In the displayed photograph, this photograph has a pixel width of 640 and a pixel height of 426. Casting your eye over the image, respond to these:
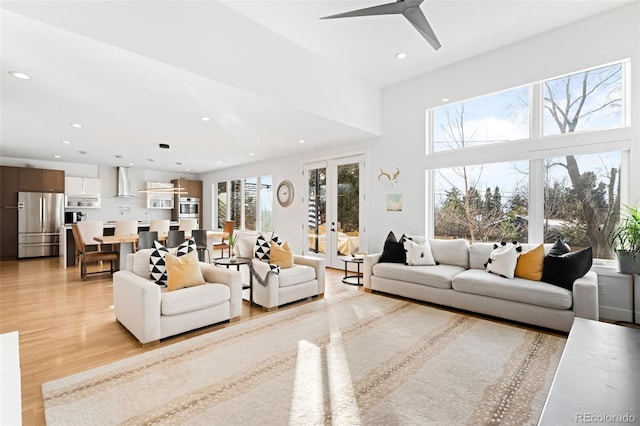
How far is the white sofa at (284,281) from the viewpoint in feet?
12.2

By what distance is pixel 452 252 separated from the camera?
4.35 meters

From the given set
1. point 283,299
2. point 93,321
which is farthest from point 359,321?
point 93,321

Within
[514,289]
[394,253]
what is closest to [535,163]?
[514,289]

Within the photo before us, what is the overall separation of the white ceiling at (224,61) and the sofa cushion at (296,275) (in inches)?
87.3

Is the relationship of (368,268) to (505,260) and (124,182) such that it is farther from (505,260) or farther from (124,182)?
(124,182)

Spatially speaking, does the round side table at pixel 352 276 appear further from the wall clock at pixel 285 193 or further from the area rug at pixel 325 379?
the wall clock at pixel 285 193

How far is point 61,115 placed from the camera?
4434 mm

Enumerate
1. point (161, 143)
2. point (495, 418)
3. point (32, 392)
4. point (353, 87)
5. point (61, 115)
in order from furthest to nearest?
1. point (161, 143)
2. point (353, 87)
3. point (61, 115)
4. point (32, 392)
5. point (495, 418)

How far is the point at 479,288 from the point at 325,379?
7.50ft

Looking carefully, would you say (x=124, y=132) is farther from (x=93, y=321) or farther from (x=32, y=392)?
(x=32, y=392)

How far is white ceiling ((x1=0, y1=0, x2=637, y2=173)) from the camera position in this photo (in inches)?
107

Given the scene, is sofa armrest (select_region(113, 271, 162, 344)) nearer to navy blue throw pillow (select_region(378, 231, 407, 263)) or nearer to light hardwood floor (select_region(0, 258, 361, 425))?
light hardwood floor (select_region(0, 258, 361, 425))

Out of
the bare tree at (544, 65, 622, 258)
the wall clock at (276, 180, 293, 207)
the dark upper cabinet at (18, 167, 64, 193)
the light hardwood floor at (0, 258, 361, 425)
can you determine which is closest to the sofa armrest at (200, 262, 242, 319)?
the light hardwood floor at (0, 258, 361, 425)

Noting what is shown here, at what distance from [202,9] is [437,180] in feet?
13.4
